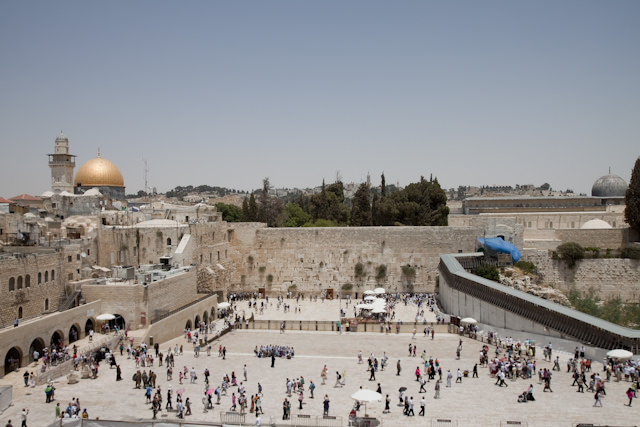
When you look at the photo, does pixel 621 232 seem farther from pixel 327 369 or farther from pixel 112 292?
pixel 112 292

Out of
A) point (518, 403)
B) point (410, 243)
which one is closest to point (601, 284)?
point (410, 243)

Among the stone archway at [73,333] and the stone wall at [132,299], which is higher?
the stone wall at [132,299]

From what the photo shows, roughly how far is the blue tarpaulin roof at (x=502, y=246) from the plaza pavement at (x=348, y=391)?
34.4 feet

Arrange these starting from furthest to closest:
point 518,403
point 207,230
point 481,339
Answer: point 207,230
point 481,339
point 518,403

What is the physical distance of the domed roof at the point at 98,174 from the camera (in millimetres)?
43734

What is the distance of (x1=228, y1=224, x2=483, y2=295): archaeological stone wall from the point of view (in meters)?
35.3

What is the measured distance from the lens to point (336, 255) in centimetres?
3569

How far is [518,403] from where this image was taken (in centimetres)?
1555

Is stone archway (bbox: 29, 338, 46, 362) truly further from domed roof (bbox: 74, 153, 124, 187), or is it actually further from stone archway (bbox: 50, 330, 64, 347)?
domed roof (bbox: 74, 153, 124, 187)

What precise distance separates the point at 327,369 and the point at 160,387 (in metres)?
5.52

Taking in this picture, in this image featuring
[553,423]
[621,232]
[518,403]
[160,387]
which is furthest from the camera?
[621,232]

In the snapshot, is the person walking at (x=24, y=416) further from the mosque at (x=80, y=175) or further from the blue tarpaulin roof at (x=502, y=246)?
Answer: the mosque at (x=80, y=175)

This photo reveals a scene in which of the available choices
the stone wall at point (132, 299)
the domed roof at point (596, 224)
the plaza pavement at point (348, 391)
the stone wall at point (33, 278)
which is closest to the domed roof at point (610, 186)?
the domed roof at point (596, 224)

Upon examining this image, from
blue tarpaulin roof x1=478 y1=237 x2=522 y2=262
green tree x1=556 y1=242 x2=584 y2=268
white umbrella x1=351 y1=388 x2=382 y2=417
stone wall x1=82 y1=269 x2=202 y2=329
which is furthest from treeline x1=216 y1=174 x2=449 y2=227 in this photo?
white umbrella x1=351 y1=388 x2=382 y2=417
